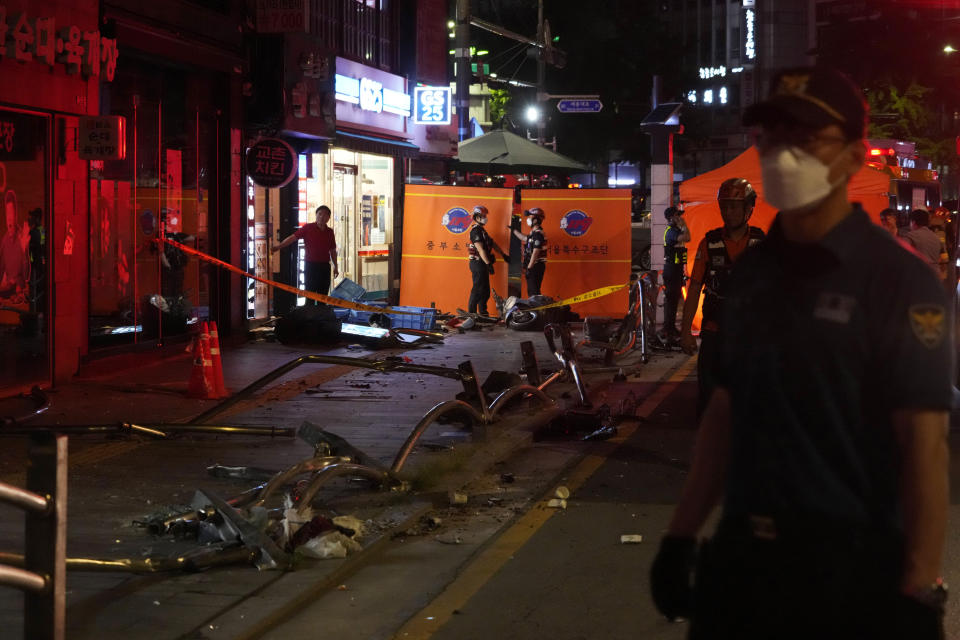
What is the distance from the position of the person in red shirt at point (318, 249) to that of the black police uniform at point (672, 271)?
5.00 metres

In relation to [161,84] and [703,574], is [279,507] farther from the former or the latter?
[161,84]

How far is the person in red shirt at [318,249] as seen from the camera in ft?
63.0

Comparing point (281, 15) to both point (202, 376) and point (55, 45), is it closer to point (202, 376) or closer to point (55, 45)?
point (55, 45)

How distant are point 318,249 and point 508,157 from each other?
11099 millimetres

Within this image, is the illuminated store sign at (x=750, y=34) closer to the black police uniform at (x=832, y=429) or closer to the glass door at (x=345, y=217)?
the glass door at (x=345, y=217)

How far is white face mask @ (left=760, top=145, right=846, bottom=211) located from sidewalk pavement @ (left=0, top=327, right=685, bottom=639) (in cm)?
349

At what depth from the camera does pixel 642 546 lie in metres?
7.16

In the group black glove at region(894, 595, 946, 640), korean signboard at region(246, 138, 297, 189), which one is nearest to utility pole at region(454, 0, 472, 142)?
korean signboard at region(246, 138, 297, 189)

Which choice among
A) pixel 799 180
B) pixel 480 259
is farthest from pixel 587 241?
pixel 799 180

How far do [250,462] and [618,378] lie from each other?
21.1 feet

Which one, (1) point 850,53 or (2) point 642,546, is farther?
(1) point 850,53

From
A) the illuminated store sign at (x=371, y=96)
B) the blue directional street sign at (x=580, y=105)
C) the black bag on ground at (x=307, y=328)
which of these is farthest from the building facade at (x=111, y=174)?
the blue directional street sign at (x=580, y=105)

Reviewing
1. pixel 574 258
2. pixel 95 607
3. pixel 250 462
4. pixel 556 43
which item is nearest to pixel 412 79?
pixel 574 258

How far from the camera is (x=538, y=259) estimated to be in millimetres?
Answer: 21250
